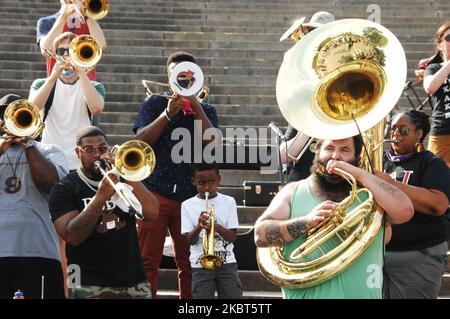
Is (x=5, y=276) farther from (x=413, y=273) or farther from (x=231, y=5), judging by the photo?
(x=231, y=5)

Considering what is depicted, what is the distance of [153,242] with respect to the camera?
7.40m

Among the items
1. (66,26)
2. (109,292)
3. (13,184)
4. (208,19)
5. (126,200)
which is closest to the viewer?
(126,200)

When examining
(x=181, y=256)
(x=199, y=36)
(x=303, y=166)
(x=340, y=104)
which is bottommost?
(x=181, y=256)

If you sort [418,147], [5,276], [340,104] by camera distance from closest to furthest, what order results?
1. [340,104]
2. [5,276]
3. [418,147]

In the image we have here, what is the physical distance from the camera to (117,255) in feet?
20.4

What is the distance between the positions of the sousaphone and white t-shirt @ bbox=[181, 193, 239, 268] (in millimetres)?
1823

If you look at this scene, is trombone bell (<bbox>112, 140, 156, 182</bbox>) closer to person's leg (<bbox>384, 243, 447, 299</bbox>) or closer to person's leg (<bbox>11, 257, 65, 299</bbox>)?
person's leg (<bbox>11, 257, 65, 299</bbox>)

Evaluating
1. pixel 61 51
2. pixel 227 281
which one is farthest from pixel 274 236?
pixel 61 51

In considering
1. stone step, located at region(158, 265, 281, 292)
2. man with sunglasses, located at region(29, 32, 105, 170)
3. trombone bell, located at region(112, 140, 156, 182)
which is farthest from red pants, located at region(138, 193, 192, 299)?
trombone bell, located at region(112, 140, 156, 182)

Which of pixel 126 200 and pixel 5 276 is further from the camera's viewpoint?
pixel 5 276

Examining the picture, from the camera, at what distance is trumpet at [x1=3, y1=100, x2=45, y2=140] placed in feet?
21.8

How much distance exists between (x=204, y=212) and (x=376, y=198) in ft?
6.96

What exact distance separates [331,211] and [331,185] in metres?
0.24
